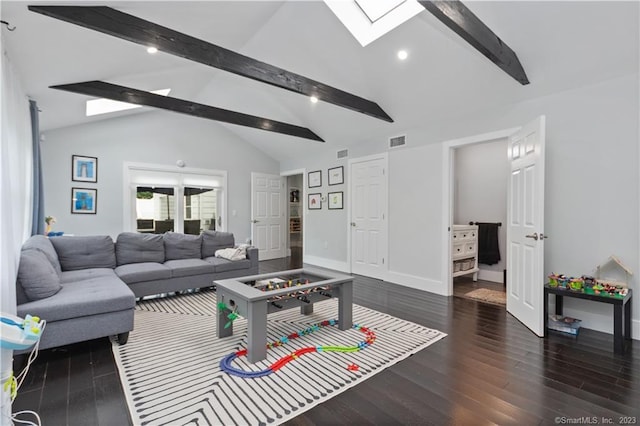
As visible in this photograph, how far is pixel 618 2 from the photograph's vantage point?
7.54ft

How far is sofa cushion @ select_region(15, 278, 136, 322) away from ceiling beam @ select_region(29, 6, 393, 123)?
6.80ft

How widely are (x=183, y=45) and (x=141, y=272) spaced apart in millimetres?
2674

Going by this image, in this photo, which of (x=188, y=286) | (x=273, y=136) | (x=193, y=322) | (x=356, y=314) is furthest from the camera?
(x=273, y=136)

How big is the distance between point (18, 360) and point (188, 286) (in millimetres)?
1809

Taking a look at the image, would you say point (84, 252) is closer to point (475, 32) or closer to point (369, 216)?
point (369, 216)

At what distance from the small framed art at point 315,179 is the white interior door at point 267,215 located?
137 cm

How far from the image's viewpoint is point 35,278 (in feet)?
8.01

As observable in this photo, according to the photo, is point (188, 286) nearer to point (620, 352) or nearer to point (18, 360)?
point (18, 360)

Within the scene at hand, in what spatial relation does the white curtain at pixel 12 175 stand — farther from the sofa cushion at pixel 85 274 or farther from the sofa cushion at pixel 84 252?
the sofa cushion at pixel 85 274

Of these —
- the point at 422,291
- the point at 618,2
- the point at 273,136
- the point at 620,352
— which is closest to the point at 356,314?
the point at 422,291

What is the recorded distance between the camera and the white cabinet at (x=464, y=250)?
4645 mm

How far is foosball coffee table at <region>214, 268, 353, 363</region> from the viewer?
235 cm

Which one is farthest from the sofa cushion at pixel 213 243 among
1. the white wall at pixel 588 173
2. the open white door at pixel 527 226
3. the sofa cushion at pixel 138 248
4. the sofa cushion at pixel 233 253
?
the open white door at pixel 527 226

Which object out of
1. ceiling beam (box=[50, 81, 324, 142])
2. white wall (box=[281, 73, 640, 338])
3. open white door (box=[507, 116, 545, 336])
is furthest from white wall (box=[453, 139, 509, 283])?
ceiling beam (box=[50, 81, 324, 142])
